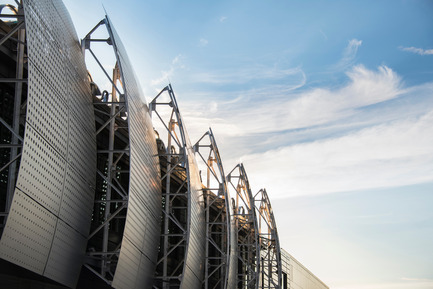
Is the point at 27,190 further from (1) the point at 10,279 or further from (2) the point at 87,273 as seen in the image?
(2) the point at 87,273

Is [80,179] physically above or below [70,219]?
above

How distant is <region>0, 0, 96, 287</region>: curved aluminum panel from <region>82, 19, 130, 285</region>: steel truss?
817mm

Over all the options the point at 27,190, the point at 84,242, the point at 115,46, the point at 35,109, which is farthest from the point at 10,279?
the point at 115,46

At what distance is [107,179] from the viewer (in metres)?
24.5

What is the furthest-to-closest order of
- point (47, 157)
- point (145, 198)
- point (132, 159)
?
point (145, 198)
point (132, 159)
point (47, 157)

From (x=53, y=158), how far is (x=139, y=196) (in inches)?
278

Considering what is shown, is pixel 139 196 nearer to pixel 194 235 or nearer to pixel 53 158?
pixel 53 158

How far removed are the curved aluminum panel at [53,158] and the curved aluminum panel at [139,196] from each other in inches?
68.4

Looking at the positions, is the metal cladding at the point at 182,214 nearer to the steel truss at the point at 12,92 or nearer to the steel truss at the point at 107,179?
the steel truss at the point at 107,179

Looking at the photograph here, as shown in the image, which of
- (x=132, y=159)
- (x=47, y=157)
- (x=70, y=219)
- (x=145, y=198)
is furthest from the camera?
(x=145, y=198)

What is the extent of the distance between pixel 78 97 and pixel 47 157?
4.18m

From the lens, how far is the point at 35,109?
1867 centimetres

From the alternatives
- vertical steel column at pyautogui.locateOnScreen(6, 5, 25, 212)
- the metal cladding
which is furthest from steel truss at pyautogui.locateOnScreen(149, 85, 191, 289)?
vertical steel column at pyautogui.locateOnScreen(6, 5, 25, 212)

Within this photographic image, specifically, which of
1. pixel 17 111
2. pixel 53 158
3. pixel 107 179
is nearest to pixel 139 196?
pixel 107 179
